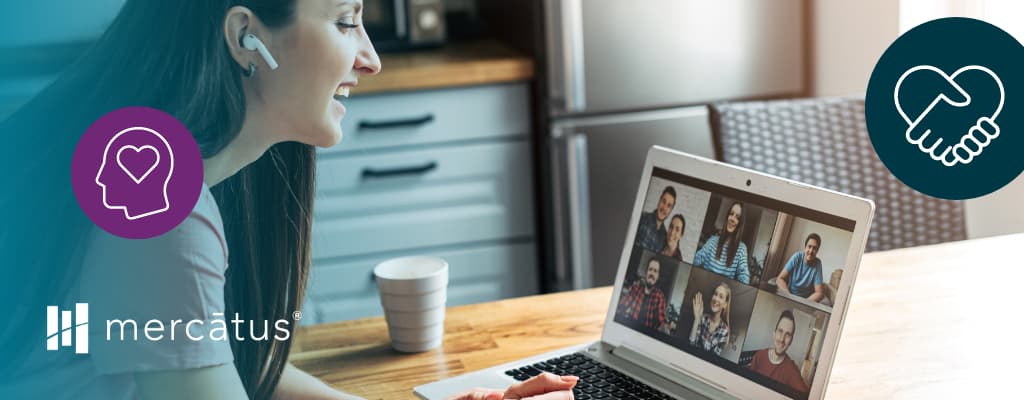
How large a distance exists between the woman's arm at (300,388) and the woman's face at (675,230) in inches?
14.2

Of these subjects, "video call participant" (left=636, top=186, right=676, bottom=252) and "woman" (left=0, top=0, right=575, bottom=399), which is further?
"video call participant" (left=636, top=186, right=676, bottom=252)

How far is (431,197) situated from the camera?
2346mm

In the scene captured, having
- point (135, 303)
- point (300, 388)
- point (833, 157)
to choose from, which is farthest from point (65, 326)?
point (833, 157)

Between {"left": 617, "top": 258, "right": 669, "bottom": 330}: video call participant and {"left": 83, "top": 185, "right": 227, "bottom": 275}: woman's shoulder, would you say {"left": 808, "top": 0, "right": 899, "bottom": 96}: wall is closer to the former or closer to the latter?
{"left": 617, "top": 258, "right": 669, "bottom": 330}: video call participant

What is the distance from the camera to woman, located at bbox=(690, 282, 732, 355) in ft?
3.06

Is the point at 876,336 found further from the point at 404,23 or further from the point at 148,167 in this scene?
the point at 404,23

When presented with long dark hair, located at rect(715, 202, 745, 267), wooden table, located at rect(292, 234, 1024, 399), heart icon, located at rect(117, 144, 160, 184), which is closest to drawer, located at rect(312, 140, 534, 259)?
wooden table, located at rect(292, 234, 1024, 399)

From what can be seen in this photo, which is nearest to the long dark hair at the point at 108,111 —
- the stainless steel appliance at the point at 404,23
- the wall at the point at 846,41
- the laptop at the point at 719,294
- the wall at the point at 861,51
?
the laptop at the point at 719,294

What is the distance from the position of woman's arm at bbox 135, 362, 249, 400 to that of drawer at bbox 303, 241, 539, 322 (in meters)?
1.58

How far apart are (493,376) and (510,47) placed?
1621mm

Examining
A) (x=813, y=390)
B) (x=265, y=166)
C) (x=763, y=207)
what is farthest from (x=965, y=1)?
(x=265, y=166)

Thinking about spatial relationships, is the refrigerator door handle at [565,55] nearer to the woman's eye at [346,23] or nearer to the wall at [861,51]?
the wall at [861,51]

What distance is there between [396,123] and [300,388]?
1577 millimetres

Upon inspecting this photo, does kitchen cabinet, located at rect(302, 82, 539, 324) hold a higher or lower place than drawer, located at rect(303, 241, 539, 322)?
higher
